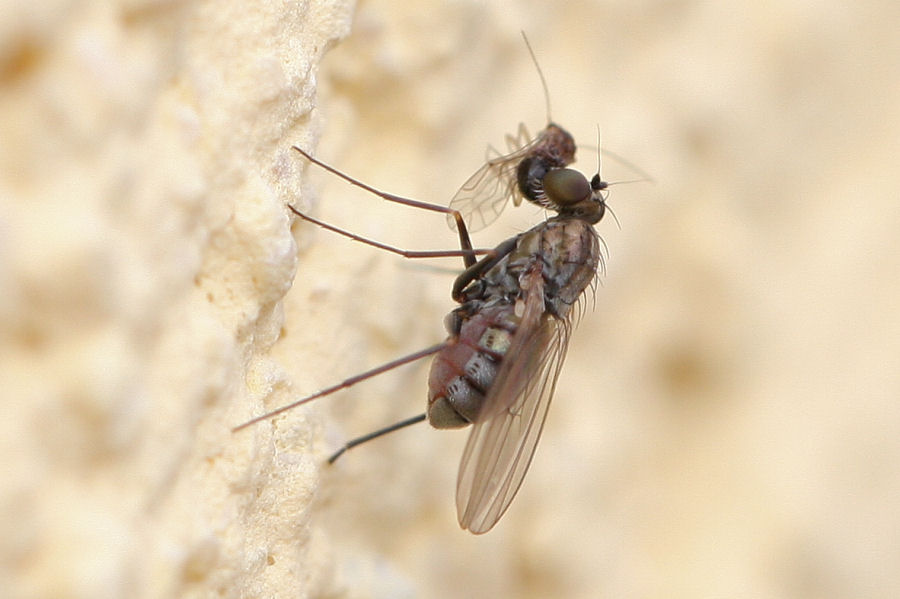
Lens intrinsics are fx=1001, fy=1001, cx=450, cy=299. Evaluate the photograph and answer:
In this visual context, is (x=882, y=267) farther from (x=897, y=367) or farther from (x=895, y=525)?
(x=895, y=525)

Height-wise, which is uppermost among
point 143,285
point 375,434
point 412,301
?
point 143,285

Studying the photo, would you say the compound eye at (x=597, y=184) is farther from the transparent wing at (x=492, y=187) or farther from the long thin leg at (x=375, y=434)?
the long thin leg at (x=375, y=434)

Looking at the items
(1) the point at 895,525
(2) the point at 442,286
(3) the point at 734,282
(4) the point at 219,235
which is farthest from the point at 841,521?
(4) the point at 219,235

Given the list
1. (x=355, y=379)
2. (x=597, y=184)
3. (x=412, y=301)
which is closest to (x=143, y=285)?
(x=355, y=379)

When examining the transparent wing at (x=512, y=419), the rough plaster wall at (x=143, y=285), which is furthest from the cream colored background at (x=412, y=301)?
the transparent wing at (x=512, y=419)

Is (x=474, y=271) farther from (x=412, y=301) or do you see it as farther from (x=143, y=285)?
(x=143, y=285)

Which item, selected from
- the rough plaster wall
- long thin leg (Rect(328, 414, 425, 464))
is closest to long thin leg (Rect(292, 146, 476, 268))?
the rough plaster wall
